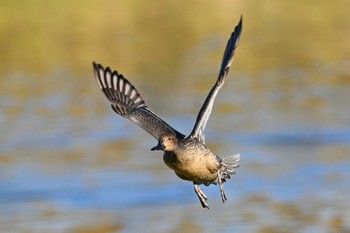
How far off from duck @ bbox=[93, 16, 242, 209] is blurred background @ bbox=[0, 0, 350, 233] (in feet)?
16.6

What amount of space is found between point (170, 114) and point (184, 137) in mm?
12909

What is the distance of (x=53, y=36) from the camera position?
31.7m

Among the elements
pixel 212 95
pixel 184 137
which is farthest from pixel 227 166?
pixel 212 95

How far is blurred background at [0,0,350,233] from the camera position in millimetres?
17188

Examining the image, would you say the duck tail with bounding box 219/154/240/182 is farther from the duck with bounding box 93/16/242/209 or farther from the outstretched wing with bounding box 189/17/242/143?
the outstretched wing with bounding box 189/17/242/143

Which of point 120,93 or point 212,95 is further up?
point 120,93

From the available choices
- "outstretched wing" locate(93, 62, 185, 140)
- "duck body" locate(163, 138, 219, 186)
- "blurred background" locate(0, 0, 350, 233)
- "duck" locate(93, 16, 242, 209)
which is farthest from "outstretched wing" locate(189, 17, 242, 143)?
"blurred background" locate(0, 0, 350, 233)

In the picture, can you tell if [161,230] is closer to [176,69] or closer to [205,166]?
[205,166]

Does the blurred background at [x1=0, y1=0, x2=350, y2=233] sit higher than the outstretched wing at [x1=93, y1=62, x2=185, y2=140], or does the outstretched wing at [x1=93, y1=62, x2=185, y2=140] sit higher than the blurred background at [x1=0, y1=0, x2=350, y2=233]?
the blurred background at [x1=0, y1=0, x2=350, y2=233]

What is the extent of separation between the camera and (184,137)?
10.4 metres

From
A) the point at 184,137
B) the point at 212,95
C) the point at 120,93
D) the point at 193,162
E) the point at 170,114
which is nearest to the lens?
the point at 193,162

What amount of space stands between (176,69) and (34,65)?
337 cm

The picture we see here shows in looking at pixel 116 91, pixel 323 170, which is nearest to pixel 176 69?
pixel 323 170

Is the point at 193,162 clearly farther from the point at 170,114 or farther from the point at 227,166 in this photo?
the point at 170,114
